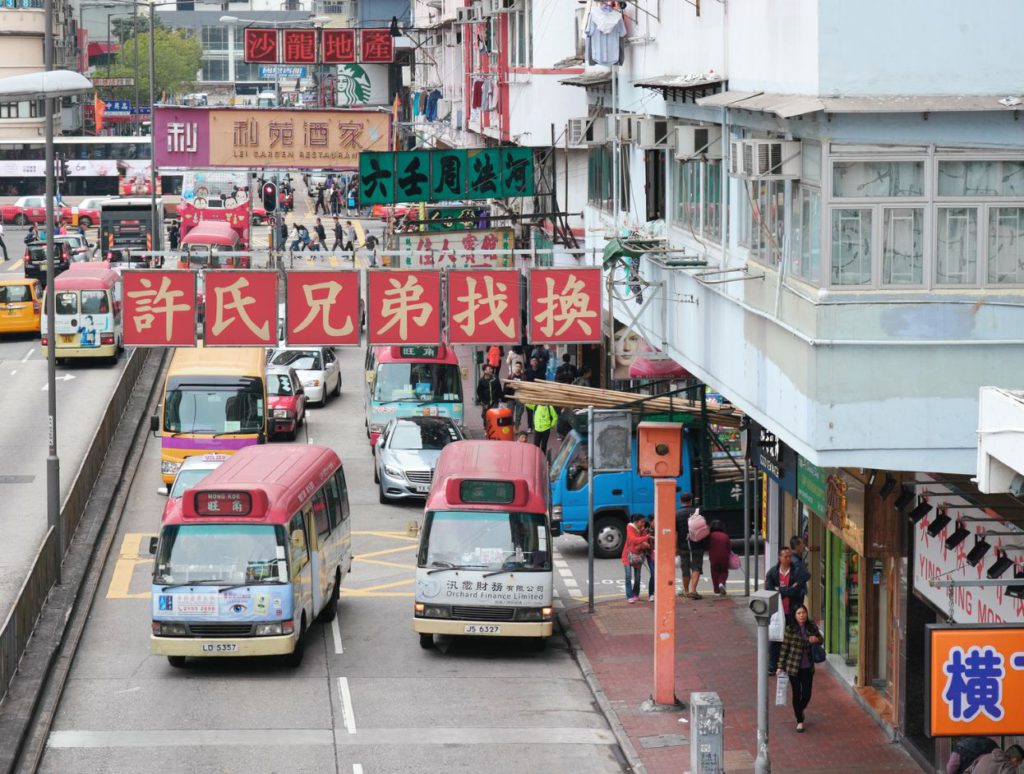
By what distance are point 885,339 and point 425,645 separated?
9.90 meters

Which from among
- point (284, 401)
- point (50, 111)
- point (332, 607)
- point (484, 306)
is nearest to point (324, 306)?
point (484, 306)

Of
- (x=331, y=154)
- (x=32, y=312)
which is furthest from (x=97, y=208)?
(x=331, y=154)

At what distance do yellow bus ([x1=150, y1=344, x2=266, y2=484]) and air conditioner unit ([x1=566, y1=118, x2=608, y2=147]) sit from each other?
321 inches

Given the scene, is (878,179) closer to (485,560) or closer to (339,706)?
(485,560)

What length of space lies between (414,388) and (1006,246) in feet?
74.1

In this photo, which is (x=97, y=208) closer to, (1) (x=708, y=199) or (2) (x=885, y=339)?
(1) (x=708, y=199)

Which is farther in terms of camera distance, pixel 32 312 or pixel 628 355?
pixel 32 312

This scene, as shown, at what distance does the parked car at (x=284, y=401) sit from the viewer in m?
37.4

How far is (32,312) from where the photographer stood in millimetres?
49719

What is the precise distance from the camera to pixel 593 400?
993 inches

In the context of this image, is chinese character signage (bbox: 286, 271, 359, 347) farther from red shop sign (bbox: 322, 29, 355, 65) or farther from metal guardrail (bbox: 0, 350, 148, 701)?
red shop sign (bbox: 322, 29, 355, 65)

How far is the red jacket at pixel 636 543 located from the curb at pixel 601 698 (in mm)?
1285

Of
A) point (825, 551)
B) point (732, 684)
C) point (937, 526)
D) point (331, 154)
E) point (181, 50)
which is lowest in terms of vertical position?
point (732, 684)

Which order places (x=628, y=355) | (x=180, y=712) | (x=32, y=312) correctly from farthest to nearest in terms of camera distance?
(x=32, y=312) < (x=628, y=355) < (x=180, y=712)
